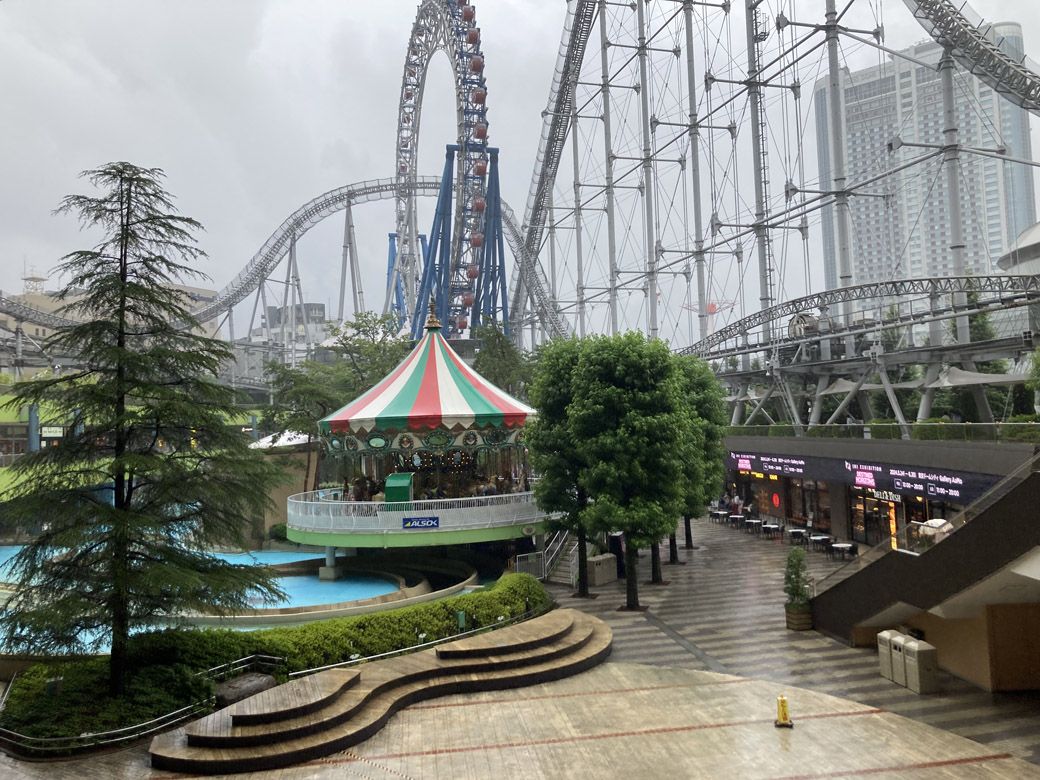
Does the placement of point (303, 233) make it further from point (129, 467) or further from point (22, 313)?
point (129, 467)

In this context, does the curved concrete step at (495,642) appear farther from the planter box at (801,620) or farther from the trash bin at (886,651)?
the trash bin at (886,651)

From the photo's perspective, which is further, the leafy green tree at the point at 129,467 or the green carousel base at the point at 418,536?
the green carousel base at the point at 418,536

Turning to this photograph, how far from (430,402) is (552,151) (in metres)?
29.7

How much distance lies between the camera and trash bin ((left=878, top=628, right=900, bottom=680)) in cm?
1343

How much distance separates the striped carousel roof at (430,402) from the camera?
2267 centimetres

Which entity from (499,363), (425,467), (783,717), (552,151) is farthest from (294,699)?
(552,151)

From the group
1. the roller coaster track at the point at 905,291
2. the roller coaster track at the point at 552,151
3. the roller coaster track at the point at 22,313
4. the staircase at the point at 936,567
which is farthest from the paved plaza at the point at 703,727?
the roller coaster track at the point at 22,313

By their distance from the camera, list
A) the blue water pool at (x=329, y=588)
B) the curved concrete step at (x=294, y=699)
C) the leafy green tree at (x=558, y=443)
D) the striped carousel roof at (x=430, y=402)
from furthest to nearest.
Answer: the striped carousel roof at (x=430, y=402)
the blue water pool at (x=329, y=588)
the leafy green tree at (x=558, y=443)
the curved concrete step at (x=294, y=699)

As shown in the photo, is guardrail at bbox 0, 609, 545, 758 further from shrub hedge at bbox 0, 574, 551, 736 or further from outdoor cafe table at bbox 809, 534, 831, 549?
outdoor cafe table at bbox 809, 534, 831, 549

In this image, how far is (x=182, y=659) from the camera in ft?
43.4

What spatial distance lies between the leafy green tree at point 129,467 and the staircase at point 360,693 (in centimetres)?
183

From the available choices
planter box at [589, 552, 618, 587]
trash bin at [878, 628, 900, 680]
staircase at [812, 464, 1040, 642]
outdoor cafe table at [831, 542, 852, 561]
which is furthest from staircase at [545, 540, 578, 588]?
trash bin at [878, 628, 900, 680]

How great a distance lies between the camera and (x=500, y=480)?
25.5 meters

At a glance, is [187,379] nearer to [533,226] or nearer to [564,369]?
[564,369]
